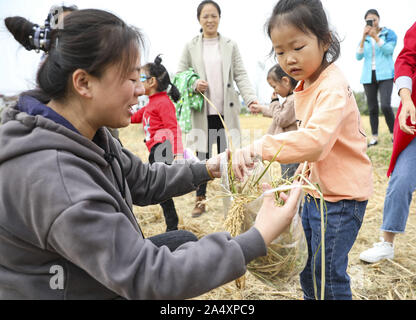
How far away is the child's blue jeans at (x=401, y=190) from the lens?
204 cm

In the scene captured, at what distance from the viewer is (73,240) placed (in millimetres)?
870

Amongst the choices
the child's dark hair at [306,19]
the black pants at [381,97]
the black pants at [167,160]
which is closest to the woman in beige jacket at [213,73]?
the black pants at [167,160]

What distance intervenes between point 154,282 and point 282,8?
1214mm

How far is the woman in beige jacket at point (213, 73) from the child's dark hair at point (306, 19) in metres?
1.88

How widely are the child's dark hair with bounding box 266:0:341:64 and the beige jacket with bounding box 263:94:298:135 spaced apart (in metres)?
1.38

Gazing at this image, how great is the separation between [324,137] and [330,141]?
6cm

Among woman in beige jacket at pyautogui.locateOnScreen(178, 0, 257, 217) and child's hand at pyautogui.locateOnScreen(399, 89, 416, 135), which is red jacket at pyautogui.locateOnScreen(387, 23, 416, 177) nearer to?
child's hand at pyautogui.locateOnScreen(399, 89, 416, 135)

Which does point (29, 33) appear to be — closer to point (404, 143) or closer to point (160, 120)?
point (404, 143)

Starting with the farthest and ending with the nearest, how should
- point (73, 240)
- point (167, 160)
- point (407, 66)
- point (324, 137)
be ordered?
point (167, 160)
point (407, 66)
point (324, 137)
point (73, 240)

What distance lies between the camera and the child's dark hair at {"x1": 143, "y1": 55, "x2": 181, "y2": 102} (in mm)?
3314

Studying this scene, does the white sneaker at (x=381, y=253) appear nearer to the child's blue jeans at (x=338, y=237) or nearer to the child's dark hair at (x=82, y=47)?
the child's blue jeans at (x=338, y=237)

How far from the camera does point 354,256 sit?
8.67ft

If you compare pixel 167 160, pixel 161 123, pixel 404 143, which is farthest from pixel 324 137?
pixel 161 123

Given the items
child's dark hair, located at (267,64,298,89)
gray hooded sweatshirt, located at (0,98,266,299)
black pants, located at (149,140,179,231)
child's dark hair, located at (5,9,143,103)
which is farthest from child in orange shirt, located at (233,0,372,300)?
black pants, located at (149,140,179,231)
